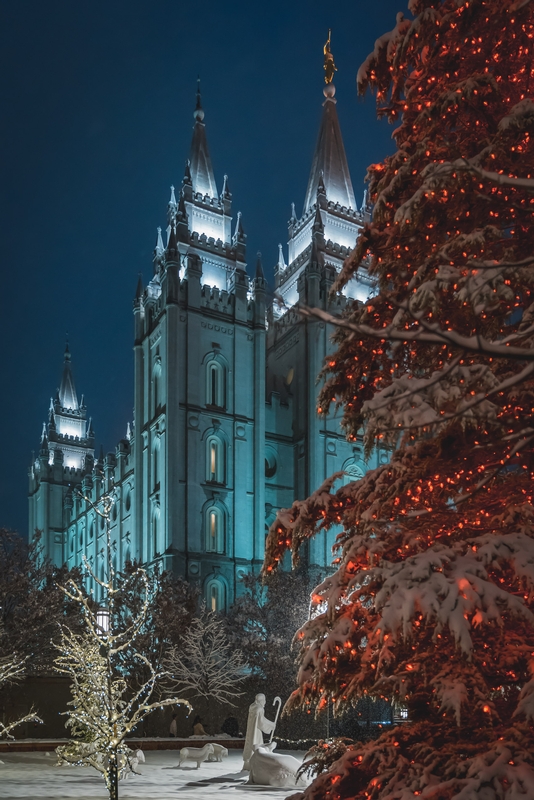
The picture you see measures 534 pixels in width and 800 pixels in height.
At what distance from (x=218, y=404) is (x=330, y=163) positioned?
83.9 feet

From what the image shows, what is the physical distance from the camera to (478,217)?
→ 7742 mm

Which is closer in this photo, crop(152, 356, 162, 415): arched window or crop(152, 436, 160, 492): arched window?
crop(152, 436, 160, 492): arched window

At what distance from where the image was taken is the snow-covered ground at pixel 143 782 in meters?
14.5

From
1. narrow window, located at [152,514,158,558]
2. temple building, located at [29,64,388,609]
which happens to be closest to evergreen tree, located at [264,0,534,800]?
temple building, located at [29,64,388,609]

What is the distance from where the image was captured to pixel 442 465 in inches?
281

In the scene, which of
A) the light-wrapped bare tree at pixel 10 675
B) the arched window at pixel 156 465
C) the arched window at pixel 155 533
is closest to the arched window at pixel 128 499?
the arched window at pixel 156 465

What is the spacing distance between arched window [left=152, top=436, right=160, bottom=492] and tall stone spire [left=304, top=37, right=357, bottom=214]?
24859 mm

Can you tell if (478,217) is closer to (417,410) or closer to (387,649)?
(417,410)

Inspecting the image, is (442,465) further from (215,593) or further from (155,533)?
(155,533)

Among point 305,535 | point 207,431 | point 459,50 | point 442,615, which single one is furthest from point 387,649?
point 207,431

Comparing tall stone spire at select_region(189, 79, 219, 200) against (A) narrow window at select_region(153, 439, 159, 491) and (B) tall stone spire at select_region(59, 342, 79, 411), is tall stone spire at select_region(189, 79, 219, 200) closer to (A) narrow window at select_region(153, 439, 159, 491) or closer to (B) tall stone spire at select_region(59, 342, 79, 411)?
(A) narrow window at select_region(153, 439, 159, 491)

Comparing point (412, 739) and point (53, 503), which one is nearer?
point (412, 739)

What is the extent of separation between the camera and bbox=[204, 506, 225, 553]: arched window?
51.4m

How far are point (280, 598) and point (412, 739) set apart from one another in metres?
33.4
